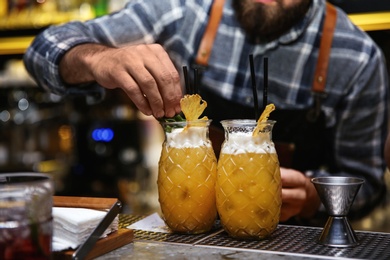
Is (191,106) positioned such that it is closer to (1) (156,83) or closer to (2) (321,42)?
(1) (156,83)

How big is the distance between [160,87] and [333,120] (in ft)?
4.01

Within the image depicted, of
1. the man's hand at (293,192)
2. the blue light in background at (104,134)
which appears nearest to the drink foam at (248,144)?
the man's hand at (293,192)

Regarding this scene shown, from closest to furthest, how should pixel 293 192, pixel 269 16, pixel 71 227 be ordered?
pixel 71 227 < pixel 293 192 < pixel 269 16

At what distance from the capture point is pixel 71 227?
1.37 meters

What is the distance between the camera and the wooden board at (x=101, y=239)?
138 centimetres

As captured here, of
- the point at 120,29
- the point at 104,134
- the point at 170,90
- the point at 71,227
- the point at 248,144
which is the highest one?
the point at 120,29

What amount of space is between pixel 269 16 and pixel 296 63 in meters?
0.23

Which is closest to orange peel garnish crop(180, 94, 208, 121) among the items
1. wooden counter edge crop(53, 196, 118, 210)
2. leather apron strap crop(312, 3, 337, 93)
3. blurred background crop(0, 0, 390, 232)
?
wooden counter edge crop(53, 196, 118, 210)

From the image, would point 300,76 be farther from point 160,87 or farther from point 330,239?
point 330,239

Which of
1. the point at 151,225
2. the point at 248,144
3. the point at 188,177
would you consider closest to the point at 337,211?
the point at 248,144

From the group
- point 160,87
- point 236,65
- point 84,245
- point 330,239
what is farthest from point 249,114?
point 84,245

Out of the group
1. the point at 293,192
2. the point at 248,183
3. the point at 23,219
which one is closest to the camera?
the point at 23,219

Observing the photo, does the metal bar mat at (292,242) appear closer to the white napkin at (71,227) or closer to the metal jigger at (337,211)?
the metal jigger at (337,211)

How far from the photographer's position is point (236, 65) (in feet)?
8.91
